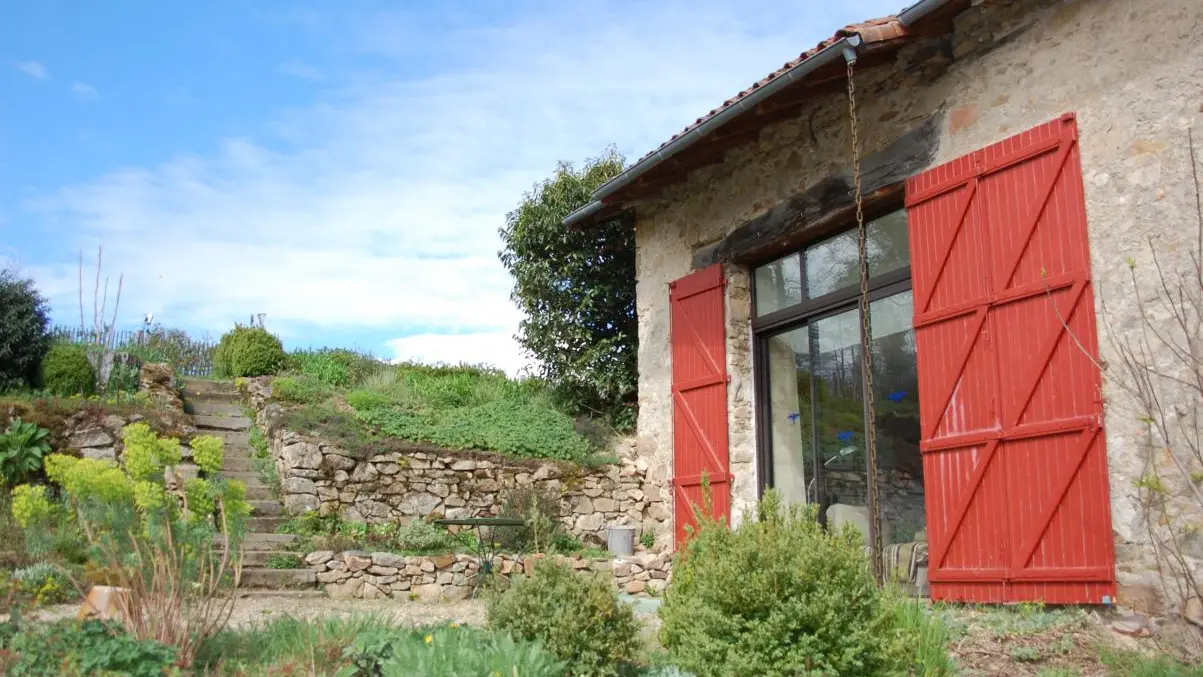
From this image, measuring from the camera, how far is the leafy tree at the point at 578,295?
12180mm

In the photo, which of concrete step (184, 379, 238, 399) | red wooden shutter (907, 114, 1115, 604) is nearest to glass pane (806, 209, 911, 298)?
red wooden shutter (907, 114, 1115, 604)

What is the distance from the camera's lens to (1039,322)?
6.01m

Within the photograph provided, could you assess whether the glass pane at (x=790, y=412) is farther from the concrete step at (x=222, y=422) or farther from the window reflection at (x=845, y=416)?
the concrete step at (x=222, y=422)

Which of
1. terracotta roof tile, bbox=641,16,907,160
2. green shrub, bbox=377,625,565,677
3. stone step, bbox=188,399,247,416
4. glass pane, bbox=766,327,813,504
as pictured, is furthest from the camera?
stone step, bbox=188,399,247,416

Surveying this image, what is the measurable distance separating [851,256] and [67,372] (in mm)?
9856

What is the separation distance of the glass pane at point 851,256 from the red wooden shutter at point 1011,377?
1.38ft

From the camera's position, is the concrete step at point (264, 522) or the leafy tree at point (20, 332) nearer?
the concrete step at point (264, 522)

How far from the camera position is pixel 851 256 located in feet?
25.6

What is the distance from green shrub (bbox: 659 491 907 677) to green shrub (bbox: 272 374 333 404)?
8.75 metres

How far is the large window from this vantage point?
7258mm

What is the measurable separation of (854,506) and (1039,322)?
2.34m

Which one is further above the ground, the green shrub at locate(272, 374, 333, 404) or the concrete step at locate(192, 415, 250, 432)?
the green shrub at locate(272, 374, 333, 404)

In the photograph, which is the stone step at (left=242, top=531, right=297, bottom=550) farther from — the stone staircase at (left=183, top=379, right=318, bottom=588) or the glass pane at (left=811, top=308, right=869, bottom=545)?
the glass pane at (left=811, top=308, right=869, bottom=545)

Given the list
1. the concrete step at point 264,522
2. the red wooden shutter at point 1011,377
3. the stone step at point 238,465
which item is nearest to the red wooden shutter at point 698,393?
the red wooden shutter at point 1011,377
